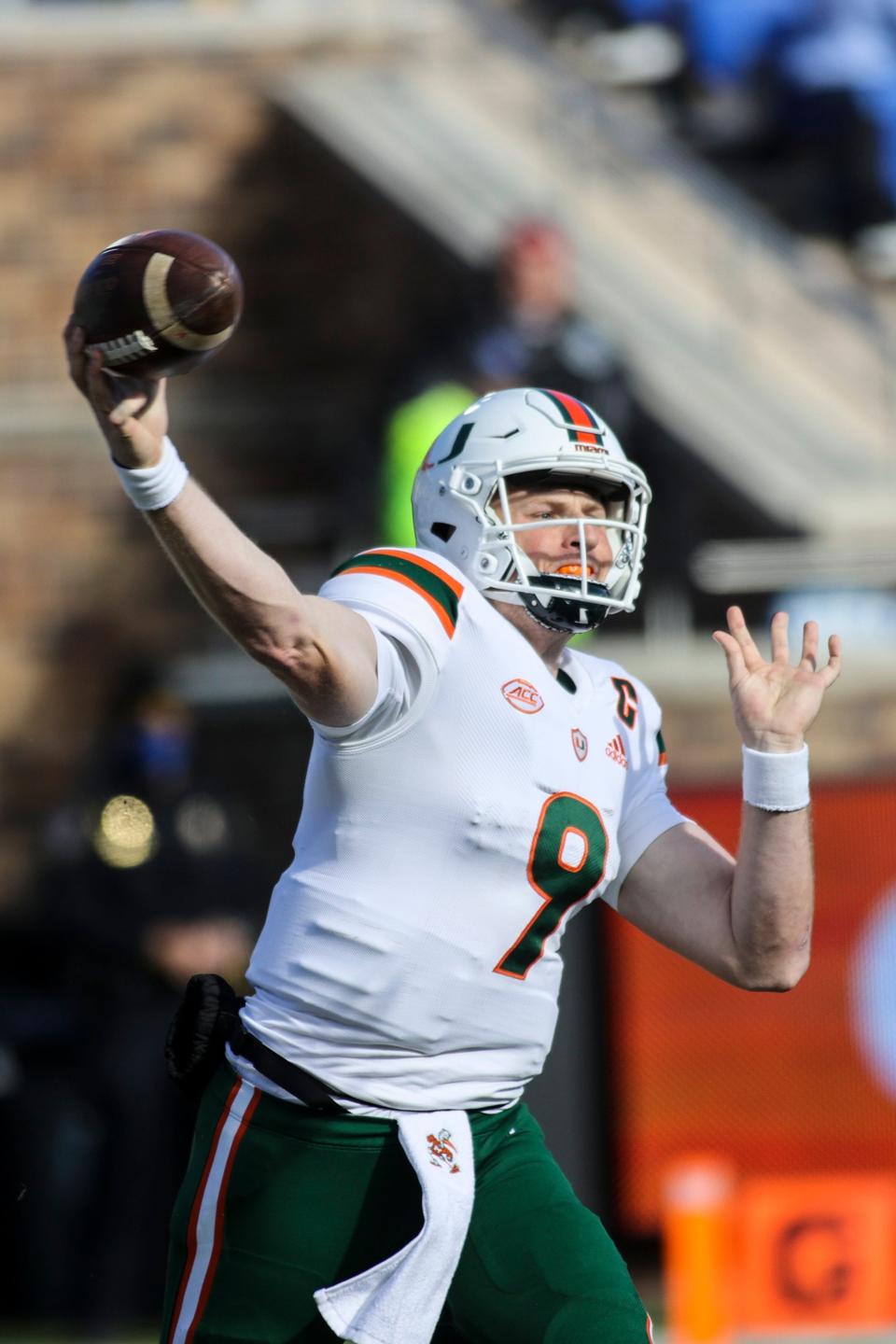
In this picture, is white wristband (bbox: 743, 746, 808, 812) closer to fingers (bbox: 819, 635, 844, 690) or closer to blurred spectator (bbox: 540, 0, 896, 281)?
fingers (bbox: 819, 635, 844, 690)

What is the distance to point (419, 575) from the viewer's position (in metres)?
3.32

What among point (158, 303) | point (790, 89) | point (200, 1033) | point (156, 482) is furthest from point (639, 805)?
point (790, 89)

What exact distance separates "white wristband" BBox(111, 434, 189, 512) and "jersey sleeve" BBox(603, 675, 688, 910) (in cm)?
110

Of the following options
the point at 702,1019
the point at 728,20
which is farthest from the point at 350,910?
the point at 728,20

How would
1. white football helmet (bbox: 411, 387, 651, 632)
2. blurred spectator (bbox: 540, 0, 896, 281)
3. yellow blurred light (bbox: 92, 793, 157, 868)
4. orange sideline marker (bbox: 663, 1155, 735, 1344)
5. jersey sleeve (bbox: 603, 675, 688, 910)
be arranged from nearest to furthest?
white football helmet (bbox: 411, 387, 651, 632), jersey sleeve (bbox: 603, 675, 688, 910), orange sideline marker (bbox: 663, 1155, 735, 1344), yellow blurred light (bbox: 92, 793, 157, 868), blurred spectator (bbox: 540, 0, 896, 281)

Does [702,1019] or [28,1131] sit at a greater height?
[702,1019]

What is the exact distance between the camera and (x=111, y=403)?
9.37 ft

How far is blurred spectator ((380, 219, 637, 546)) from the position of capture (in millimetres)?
7766

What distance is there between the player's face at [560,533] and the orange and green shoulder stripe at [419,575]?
233 mm

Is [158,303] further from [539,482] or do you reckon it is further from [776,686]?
[776,686]

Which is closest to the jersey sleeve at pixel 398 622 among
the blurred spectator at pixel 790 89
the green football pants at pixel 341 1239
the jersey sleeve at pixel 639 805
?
the jersey sleeve at pixel 639 805

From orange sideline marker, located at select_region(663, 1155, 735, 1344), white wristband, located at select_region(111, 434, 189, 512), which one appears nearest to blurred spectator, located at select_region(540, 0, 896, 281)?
orange sideline marker, located at select_region(663, 1155, 735, 1344)

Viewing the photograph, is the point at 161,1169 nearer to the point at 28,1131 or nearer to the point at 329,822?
the point at 28,1131

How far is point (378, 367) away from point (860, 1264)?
17.3ft
